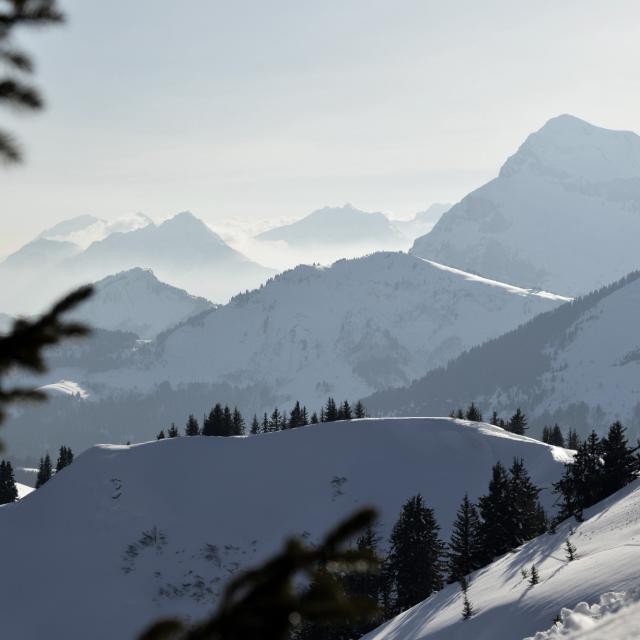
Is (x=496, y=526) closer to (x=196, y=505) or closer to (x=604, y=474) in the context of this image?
(x=604, y=474)

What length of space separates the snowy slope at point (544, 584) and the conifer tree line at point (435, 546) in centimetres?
928

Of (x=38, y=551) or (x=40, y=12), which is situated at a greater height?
(x=40, y=12)

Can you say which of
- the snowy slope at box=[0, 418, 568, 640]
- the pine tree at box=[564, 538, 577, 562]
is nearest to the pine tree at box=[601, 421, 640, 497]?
the pine tree at box=[564, 538, 577, 562]

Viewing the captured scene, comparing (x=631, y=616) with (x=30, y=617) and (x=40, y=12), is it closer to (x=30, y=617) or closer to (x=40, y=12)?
(x=40, y=12)

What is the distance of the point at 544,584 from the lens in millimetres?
27375

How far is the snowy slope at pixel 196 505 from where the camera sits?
73000 millimetres

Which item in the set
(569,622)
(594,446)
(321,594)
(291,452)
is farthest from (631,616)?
(291,452)

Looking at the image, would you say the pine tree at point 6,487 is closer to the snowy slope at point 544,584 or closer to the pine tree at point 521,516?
the pine tree at point 521,516

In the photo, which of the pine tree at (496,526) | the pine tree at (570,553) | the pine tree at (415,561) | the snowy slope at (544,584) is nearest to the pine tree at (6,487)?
the pine tree at (415,561)

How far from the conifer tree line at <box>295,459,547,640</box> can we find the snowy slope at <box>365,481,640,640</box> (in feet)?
30.4

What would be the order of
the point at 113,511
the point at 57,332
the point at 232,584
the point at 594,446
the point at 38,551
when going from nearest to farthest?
the point at 232,584 < the point at 57,332 < the point at 594,446 < the point at 38,551 < the point at 113,511

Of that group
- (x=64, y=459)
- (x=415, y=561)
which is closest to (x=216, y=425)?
(x=64, y=459)

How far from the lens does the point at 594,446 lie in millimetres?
57312

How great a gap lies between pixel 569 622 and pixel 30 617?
62467 mm
